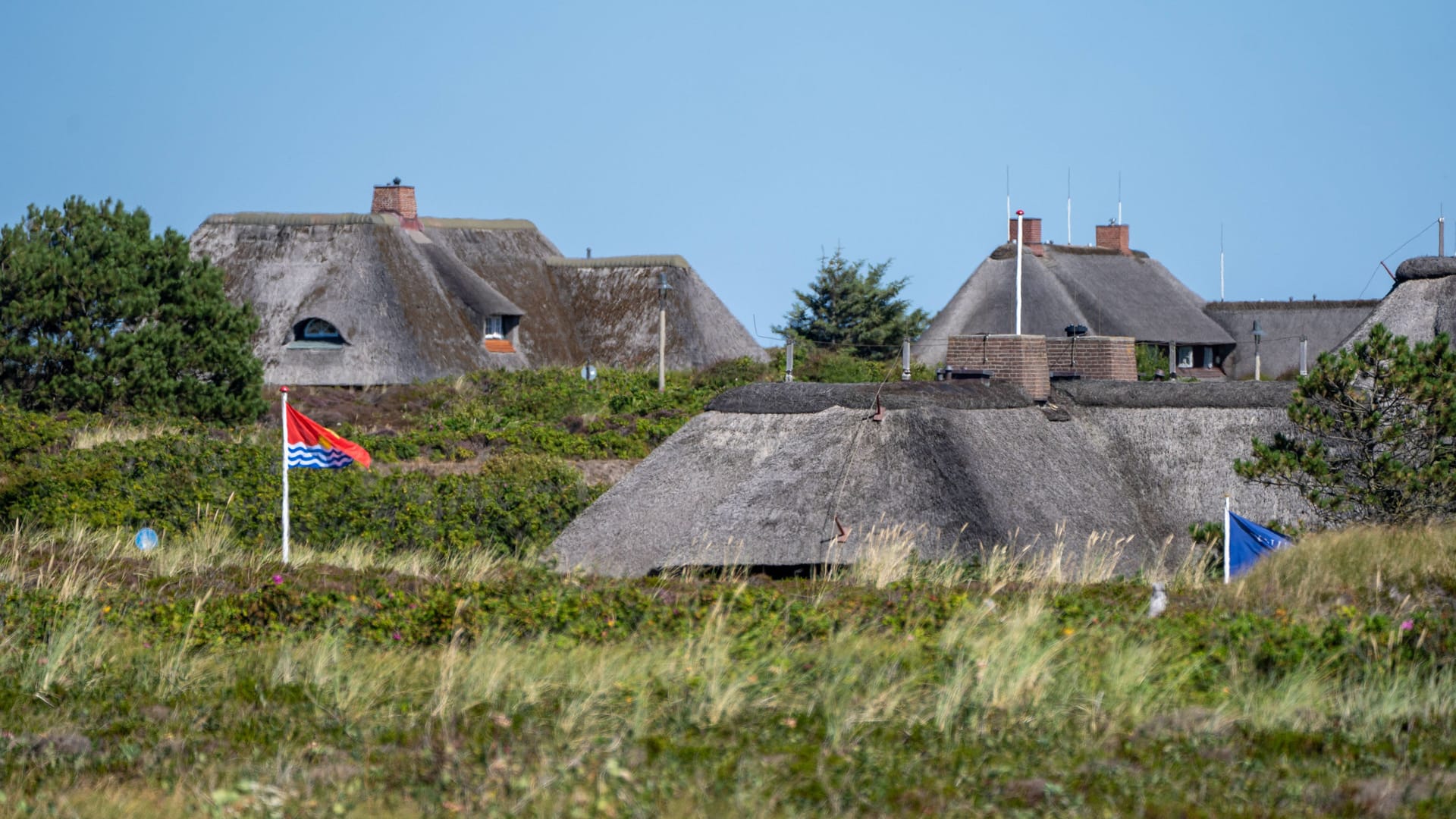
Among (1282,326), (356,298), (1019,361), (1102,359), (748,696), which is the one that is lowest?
(748,696)

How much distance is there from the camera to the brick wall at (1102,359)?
65.4ft

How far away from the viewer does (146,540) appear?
16.6 meters

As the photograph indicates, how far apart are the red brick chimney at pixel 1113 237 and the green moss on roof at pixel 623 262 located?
1591cm

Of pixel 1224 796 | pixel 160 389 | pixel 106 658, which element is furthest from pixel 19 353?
pixel 1224 796

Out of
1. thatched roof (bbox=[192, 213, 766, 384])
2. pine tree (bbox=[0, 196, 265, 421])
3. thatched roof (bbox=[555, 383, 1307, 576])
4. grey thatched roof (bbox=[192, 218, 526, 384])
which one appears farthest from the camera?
thatched roof (bbox=[192, 213, 766, 384])

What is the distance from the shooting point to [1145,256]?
54.6 m

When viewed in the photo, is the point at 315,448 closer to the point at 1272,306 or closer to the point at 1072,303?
the point at 1072,303

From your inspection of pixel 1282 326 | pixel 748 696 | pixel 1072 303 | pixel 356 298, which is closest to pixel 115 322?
pixel 356 298

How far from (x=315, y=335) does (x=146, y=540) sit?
22701mm

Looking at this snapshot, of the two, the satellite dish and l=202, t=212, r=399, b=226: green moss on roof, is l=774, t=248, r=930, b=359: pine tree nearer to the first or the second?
l=202, t=212, r=399, b=226: green moss on roof

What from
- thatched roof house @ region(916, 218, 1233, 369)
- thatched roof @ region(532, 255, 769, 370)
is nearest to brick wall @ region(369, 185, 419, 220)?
thatched roof @ region(532, 255, 769, 370)

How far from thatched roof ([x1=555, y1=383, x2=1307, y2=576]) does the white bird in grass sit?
3.24 meters

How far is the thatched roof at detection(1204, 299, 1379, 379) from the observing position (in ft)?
174

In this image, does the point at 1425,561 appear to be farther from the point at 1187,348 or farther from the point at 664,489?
the point at 1187,348
